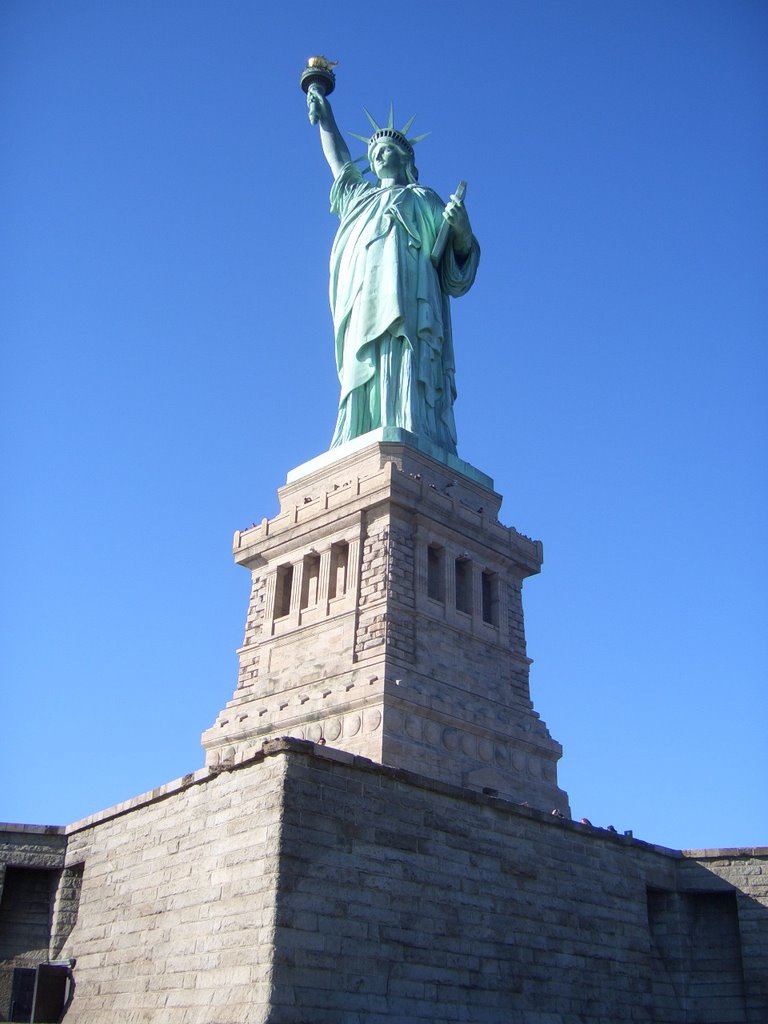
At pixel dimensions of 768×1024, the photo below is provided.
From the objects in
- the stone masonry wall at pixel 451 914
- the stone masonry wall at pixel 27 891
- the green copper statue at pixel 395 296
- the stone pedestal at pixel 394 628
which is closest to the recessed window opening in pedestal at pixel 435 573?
the stone pedestal at pixel 394 628

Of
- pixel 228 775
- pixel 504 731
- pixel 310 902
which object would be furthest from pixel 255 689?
pixel 310 902

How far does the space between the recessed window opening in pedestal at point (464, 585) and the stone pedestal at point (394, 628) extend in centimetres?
4

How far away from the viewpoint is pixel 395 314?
3175 cm

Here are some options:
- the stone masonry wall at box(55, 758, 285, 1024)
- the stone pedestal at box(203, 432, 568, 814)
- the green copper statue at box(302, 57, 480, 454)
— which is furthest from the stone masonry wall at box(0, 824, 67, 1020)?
the green copper statue at box(302, 57, 480, 454)

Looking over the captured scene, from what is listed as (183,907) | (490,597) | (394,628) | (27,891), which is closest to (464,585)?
(490,597)

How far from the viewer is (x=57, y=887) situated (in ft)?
62.2

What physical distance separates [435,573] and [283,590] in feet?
13.4

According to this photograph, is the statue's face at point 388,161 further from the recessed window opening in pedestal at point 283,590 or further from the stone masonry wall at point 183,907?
the stone masonry wall at point 183,907

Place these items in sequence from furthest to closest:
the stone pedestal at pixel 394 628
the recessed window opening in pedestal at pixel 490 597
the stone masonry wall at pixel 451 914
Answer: the recessed window opening in pedestal at pixel 490 597
the stone pedestal at pixel 394 628
the stone masonry wall at pixel 451 914

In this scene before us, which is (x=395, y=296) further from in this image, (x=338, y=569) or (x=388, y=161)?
(x=338, y=569)

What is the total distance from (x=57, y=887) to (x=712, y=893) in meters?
11.1

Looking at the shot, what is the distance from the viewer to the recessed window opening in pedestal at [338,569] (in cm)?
2780

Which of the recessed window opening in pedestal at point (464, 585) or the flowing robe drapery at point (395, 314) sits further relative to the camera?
the flowing robe drapery at point (395, 314)

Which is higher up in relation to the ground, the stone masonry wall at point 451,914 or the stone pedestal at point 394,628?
the stone pedestal at point 394,628
